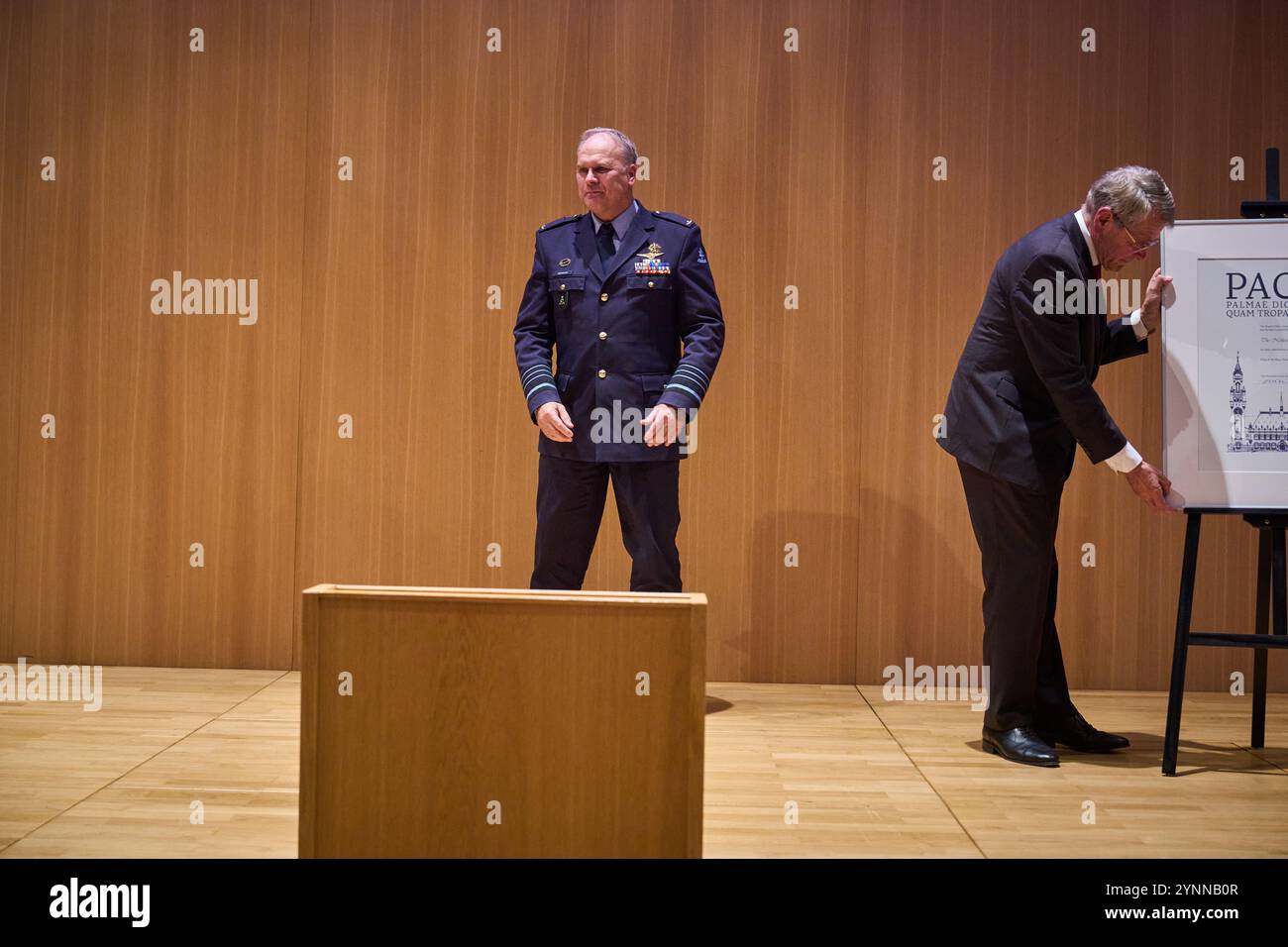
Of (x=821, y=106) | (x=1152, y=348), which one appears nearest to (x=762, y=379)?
(x=821, y=106)

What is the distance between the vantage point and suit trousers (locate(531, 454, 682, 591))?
11.0 ft

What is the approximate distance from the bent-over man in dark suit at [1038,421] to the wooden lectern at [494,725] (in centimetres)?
159

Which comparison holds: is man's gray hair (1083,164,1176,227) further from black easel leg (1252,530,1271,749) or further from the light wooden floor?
the light wooden floor

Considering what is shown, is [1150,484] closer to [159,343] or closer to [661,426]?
[661,426]

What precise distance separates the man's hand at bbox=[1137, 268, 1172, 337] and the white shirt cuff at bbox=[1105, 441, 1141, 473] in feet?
1.23

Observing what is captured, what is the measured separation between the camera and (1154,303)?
10.5 ft

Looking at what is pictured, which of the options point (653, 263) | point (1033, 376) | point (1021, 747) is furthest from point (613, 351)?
point (1021, 747)

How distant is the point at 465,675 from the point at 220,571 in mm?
2652

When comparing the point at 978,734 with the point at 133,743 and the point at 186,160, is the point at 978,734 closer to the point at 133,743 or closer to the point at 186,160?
the point at 133,743

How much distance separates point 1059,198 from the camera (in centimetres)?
409

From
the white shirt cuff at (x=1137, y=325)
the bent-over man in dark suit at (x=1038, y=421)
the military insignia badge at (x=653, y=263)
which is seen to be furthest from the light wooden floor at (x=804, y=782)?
the military insignia badge at (x=653, y=263)

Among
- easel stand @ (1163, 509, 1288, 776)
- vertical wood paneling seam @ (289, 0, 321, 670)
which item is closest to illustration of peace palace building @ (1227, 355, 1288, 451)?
easel stand @ (1163, 509, 1288, 776)

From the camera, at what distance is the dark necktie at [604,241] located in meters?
3.38

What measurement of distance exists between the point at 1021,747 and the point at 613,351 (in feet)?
4.85
